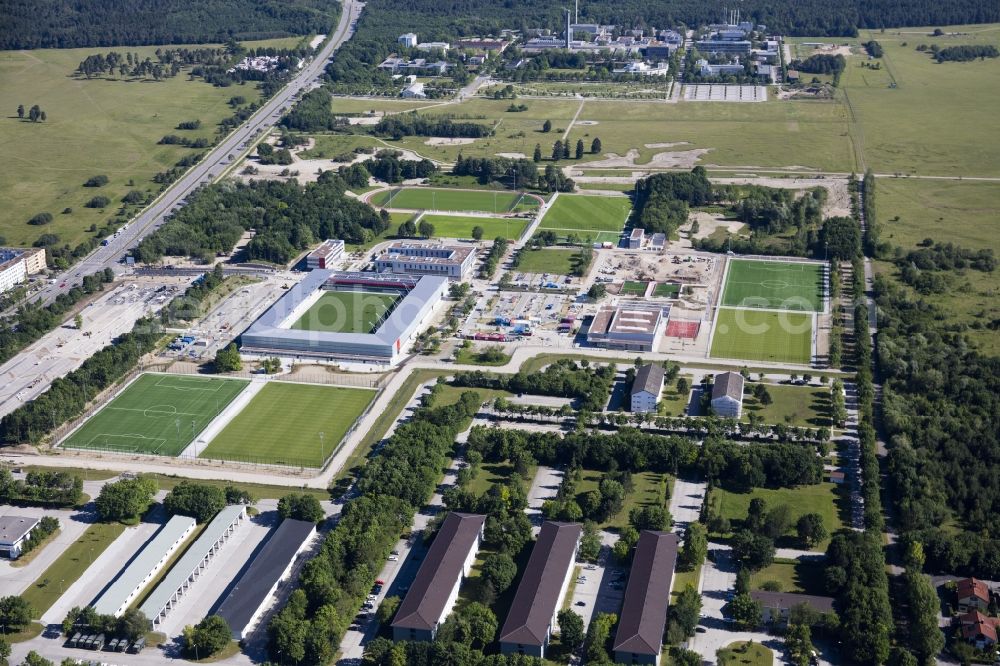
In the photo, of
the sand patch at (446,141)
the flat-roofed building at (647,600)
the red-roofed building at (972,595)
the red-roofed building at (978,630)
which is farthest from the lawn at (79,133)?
the red-roofed building at (978,630)

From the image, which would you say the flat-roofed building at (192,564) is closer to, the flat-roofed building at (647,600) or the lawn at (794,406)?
the flat-roofed building at (647,600)

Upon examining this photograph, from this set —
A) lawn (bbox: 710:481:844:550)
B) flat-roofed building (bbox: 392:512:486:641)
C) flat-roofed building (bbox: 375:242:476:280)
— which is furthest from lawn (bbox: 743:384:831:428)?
flat-roofed building (bbox: 375:242:476:280)

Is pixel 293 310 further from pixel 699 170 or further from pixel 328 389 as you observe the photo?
pixel 699 170

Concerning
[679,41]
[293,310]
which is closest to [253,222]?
[293,310]

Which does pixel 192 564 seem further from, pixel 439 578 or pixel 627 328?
pixel 627 328

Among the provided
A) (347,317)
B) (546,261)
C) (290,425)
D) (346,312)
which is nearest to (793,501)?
(290,425)
